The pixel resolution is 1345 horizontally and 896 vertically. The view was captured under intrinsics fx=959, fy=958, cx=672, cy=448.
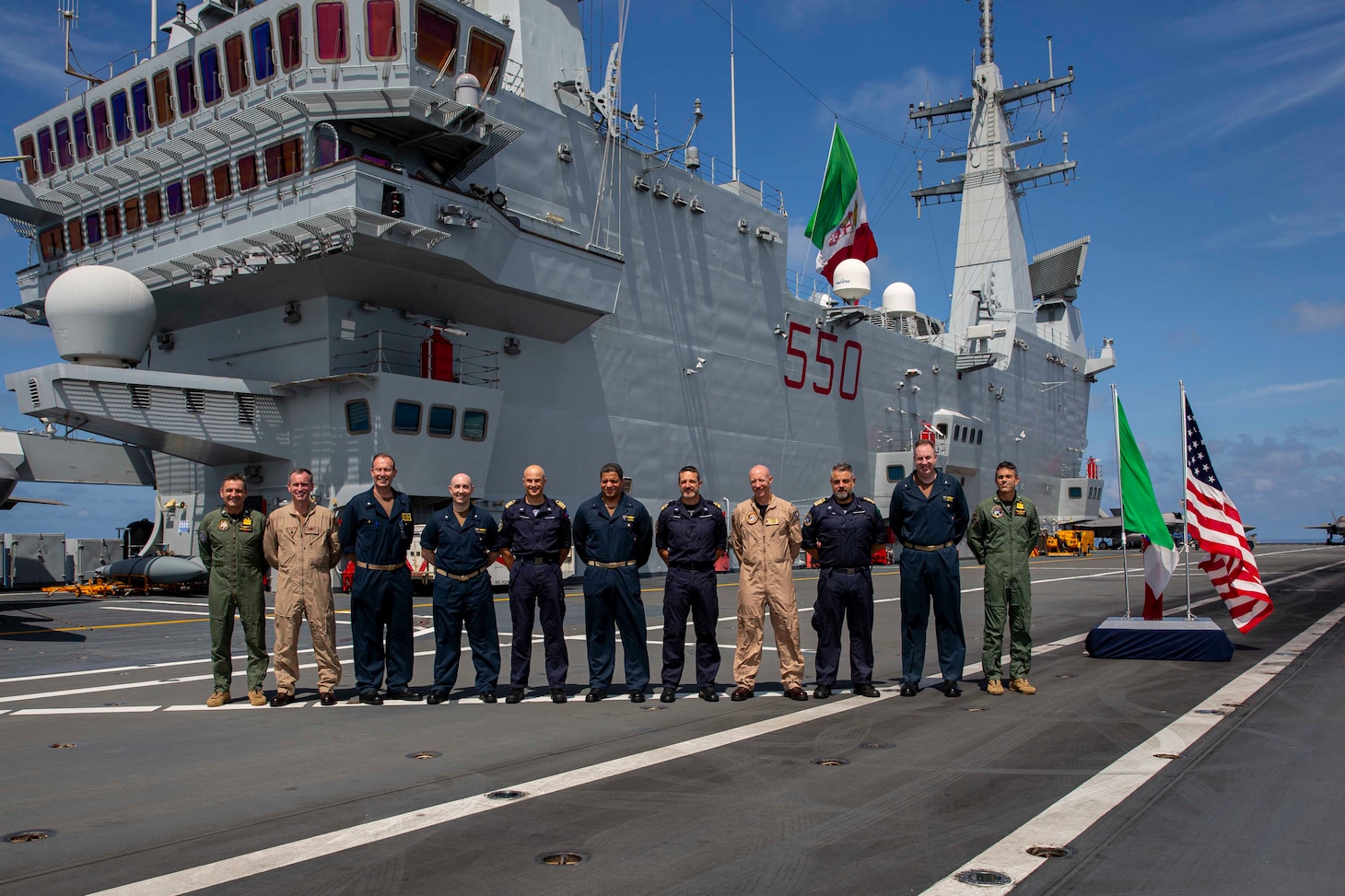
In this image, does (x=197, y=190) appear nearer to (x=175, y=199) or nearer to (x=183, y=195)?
(x=183, y=195)

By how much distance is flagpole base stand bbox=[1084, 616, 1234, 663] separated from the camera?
9.56 meters

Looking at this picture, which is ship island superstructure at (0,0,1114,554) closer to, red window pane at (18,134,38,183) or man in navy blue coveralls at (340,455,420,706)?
red window pane at (18,134,38,183)

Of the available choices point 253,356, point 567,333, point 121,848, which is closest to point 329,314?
point 253,356

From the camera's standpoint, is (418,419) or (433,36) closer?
(433,36)

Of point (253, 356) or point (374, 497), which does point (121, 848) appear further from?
point (253, 356)

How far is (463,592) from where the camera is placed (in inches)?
316

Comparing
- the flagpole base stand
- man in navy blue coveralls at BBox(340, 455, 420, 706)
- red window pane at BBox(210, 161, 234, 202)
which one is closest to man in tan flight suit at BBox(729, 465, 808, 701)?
man in navy blue coveralls at BBox(340, 455, 420, 706)

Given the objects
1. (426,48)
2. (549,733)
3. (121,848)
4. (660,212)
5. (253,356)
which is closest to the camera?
(121,848)

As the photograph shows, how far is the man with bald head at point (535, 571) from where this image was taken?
7945mm

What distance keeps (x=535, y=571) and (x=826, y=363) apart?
2433 cm

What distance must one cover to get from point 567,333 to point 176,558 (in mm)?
10014

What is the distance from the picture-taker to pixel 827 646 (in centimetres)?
808

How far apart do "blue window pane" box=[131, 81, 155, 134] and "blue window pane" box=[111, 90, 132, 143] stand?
0.27 m

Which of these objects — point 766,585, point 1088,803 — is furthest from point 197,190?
point 1088,803
